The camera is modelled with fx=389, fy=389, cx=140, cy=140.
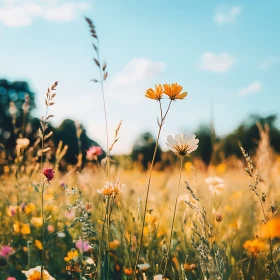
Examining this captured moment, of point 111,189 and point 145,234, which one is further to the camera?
point 145,234

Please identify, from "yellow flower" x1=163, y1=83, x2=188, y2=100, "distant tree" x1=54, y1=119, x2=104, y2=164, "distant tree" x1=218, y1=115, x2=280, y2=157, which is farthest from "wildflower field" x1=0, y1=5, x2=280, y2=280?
"distant tree" x1=218, y1=115, x2=280, y2=157

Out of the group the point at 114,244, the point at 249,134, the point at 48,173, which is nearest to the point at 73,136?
the point at 114,244

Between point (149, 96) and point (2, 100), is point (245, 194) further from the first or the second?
point (2, 100)

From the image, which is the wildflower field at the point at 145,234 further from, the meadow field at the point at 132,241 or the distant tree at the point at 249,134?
the distant tree at the point at 249,134

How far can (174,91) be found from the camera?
46.8 inches

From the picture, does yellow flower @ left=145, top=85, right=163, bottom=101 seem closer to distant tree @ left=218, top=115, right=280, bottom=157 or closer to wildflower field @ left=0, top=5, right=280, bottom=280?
wildflower field @ left=0, top=5, right=280, bottom=280

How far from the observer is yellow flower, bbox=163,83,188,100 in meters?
1.19

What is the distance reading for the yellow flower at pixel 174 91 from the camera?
1186 millimetres

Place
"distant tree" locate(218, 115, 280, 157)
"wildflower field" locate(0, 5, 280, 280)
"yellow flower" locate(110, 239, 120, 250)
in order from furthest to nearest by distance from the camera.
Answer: "distant tree" locate(218, 115, 280, 157) < "yellow flower" locate(110, 239, 120, 250) < "wildflower field" locate(0, 5, 280, 280)

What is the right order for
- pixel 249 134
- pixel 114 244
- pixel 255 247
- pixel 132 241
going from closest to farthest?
pixel 132 241 → pixel 255 247 → pixel 114 244 → pixel 249 134

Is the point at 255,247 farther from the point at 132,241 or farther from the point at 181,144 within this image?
the point at 181,144

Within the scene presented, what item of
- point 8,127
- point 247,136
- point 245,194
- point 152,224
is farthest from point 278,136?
point 152,224

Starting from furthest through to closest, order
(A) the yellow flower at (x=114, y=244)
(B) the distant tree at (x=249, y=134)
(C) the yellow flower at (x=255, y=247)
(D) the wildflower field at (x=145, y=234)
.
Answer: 1. (B) the distant tree at (x=249, y=134)
2. (A) the yellow flower at (x=114, y=244)
3. (C) the yellow flower at (x=255, y=247)
4. (D) the wildflower field at (x=145, y=234)

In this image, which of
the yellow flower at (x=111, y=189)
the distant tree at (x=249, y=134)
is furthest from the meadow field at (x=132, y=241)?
the distant tree at (x=249, y=134)
